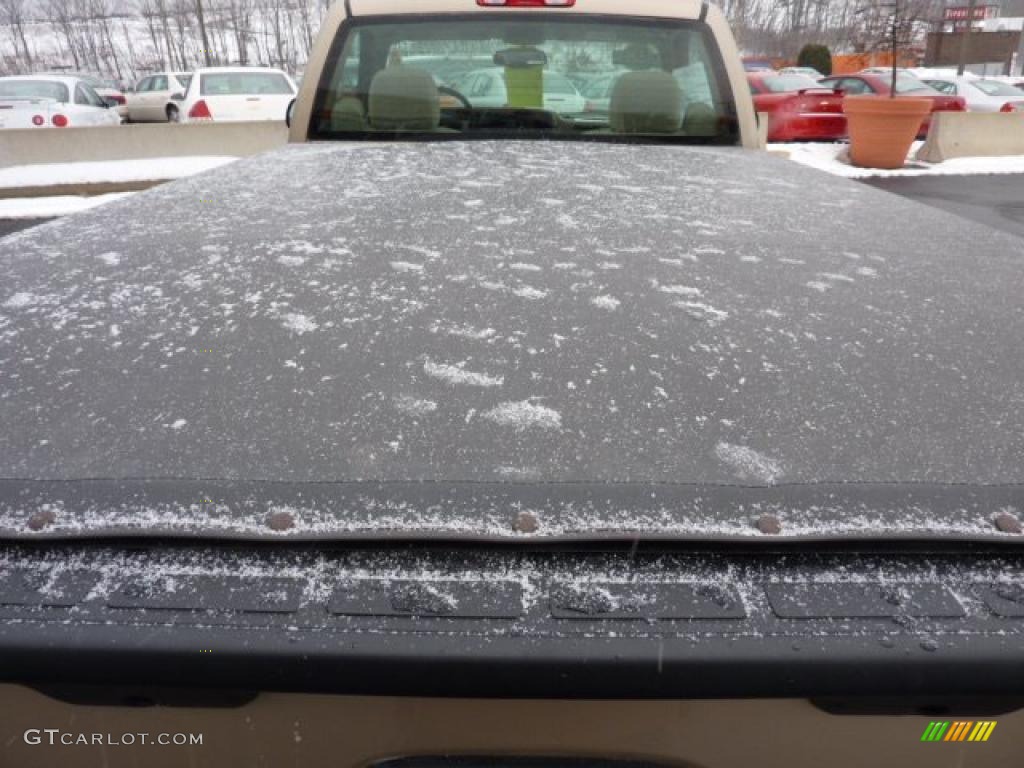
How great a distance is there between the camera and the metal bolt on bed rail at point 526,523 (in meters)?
0.82

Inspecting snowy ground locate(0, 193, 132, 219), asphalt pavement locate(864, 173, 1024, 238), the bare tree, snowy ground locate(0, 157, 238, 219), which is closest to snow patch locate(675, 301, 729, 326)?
asphalt pavement locate(864, 173, 1024, 238)

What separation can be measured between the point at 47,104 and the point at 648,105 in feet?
42.3

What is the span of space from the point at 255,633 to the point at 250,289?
71 centimetres

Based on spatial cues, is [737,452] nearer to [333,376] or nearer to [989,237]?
[333,376]

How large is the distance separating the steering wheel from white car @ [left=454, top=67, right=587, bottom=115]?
15mm

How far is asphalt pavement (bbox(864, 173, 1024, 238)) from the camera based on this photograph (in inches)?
332

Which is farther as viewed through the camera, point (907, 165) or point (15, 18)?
point (15, 18)

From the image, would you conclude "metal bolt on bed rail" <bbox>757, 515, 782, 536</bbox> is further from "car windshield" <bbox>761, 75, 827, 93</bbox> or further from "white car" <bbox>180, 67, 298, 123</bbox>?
"car windshield" <bbox>761, 75, 827, 93</bbox>

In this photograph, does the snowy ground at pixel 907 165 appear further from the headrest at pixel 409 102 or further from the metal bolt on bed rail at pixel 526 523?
the metal bolt on bed rail at pixel 526 523

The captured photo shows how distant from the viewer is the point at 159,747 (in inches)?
34.6

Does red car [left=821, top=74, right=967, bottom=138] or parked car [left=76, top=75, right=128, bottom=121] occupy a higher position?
parked car [left=76, top=75, right=128, bottom=121]

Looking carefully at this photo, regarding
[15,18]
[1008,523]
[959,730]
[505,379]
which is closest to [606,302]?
[505,379]

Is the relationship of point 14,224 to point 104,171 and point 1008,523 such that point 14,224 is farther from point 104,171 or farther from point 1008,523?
point 1008,523

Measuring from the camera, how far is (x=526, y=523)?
825 millimetres
